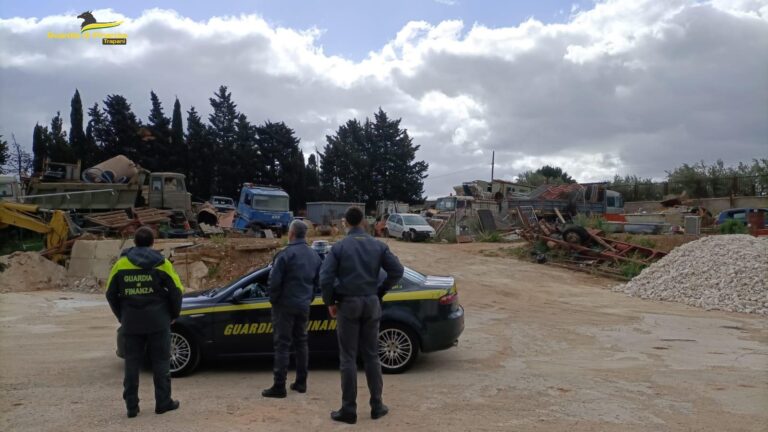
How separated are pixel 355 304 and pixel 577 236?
57.8 feet

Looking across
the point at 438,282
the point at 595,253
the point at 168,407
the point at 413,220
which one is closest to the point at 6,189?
the point at 413,220

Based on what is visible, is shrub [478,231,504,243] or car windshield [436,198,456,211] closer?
shrub [478,231,504,243]

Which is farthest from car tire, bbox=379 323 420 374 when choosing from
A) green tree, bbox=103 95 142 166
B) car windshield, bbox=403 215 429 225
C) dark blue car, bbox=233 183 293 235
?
green tree, bbox=103 95 142 166

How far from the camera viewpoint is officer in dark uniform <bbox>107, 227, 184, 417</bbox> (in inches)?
197

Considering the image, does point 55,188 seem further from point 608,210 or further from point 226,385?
point 608,210

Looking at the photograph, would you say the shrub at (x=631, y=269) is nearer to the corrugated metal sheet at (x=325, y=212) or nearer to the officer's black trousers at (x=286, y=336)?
the officer's black trousers at (x=286, y=336)

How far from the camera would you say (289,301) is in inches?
218

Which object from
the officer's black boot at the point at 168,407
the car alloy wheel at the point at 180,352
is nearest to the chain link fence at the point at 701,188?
the car alloy wheel at the point at 180,352

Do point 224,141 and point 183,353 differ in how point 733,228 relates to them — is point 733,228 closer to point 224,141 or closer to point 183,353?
point 183,353

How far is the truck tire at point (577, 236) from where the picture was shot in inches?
813

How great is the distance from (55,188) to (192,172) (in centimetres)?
2788

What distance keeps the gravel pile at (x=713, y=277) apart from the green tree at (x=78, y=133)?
44387 mm

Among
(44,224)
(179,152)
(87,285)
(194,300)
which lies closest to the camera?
(194,300)

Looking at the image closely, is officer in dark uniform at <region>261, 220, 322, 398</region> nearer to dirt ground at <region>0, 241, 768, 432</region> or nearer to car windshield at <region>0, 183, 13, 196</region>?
dirt ground at <region>0, 241, 768, 432</region>
